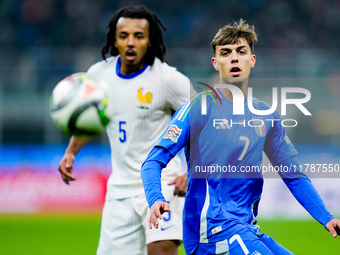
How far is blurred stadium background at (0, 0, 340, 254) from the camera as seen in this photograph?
9859 millimetres

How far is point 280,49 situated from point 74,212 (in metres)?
7.73

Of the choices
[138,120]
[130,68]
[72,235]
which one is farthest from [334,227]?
[72,235]

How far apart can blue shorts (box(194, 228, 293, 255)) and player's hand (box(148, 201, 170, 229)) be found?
482 millimetres

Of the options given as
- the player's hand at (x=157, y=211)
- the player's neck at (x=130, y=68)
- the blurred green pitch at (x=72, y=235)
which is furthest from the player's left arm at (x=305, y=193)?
the blurred green pitch at (x=72, y=235)

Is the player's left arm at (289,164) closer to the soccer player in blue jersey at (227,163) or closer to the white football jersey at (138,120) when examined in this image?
the soccer player in blue jersey at (227,163)

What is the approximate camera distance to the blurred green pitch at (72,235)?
813cm

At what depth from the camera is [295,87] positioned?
12.0 metres

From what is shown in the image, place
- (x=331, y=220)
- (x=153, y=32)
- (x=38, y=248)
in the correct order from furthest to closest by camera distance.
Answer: (x=38, y=248), (x=153, y=32), (x=331, y=220)

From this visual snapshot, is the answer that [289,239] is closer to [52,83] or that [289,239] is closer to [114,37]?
[114,37]

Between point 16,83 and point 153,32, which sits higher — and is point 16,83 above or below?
above

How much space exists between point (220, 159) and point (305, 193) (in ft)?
1.85

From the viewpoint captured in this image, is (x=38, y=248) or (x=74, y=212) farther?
(x=74, y=212)

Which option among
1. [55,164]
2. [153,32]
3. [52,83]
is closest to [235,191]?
[153,32]

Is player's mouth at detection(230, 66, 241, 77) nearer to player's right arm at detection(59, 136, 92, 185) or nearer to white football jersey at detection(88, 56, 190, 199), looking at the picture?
white football jersey at detection(88, 56, 190, 199)
